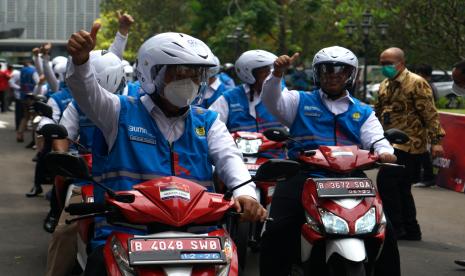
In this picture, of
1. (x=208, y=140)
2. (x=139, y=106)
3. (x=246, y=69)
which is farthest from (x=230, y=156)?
(x=246, y=69)

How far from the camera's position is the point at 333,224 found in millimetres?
5828

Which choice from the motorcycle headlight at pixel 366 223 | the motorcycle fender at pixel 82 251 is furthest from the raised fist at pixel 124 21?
the motorcycle headlight at pixel 366 223

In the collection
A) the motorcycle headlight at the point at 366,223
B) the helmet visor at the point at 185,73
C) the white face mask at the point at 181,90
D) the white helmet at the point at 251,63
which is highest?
the helmet visor at the point at 185,73

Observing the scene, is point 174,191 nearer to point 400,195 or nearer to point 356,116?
point 356,116

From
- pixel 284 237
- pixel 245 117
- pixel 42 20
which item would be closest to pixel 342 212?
pixel 284 237

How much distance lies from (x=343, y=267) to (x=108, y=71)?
241cm

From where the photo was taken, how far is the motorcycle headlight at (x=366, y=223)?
227 inches

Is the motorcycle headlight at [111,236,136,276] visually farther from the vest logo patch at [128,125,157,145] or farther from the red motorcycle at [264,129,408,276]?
the red motorcycle at [264,129,408,276]

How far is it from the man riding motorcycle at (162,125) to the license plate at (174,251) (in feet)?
1.86

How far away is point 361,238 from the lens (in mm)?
5793

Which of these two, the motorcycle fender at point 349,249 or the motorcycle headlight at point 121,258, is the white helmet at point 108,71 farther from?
the motorcycle headlight at point 121,258

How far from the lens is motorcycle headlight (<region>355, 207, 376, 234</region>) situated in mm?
5770

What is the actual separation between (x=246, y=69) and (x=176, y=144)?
16.1ft

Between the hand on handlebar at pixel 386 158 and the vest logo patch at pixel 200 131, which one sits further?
the hand on handlebar at pixel 386 158
